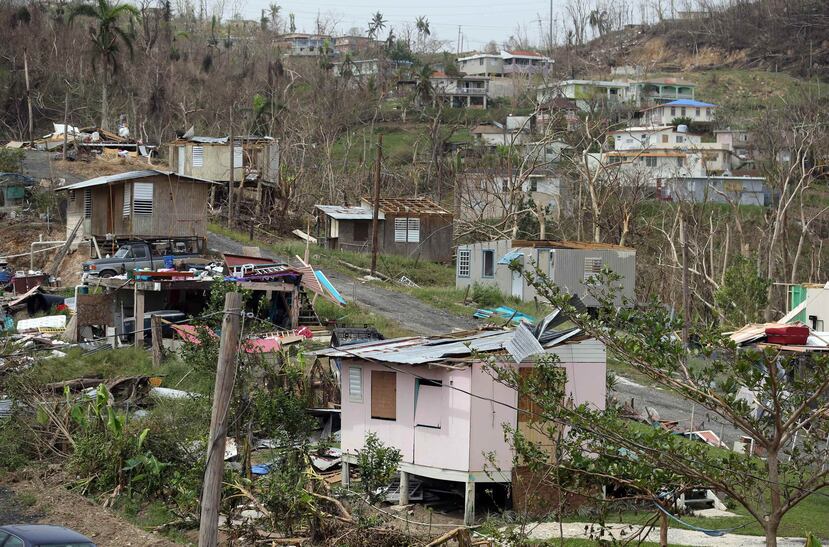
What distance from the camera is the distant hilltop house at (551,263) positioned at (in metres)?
36.4

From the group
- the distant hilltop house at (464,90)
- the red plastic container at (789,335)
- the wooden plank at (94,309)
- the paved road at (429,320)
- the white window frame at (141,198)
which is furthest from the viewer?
the distant hilltop house at (464,90)

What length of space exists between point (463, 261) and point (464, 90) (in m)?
62.1

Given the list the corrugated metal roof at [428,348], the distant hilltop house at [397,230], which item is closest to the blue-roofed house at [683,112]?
the distant hilltop house at [397,230]

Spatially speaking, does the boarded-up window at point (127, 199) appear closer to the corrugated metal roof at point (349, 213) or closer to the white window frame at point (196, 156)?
the corrugated metal roof at point (349, 213)

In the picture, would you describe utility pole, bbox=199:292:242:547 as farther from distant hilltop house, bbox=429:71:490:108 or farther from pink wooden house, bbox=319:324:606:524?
distant hilltop house, bbox=429:71:490:108

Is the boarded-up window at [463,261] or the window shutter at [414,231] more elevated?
the window shutter at [414,231]

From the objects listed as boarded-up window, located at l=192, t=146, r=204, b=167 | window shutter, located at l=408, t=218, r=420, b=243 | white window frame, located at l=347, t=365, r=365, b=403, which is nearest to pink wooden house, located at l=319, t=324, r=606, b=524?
white window frame, located at l=347, t=365, r=365, b=403

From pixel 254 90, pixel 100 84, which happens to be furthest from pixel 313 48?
pixel 100 84

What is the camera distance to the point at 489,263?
130ft

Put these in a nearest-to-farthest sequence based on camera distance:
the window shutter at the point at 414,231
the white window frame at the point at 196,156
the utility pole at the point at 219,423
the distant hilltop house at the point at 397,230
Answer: the utility pole at the point at 219,423, the distant hilltop house at the point at 397,230, the window shutter at the point at 414,231, the white window frame at the point at 196,156

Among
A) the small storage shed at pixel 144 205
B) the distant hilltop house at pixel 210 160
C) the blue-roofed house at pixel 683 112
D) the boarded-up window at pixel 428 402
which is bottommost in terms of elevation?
the boarded-up window at pixel 428 402

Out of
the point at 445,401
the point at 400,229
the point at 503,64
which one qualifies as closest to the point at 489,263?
the point at 400,229

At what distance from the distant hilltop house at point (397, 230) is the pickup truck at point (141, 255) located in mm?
11795

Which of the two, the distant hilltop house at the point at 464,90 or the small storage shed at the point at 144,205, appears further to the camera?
the distant hilltop house at the point at 464,90
